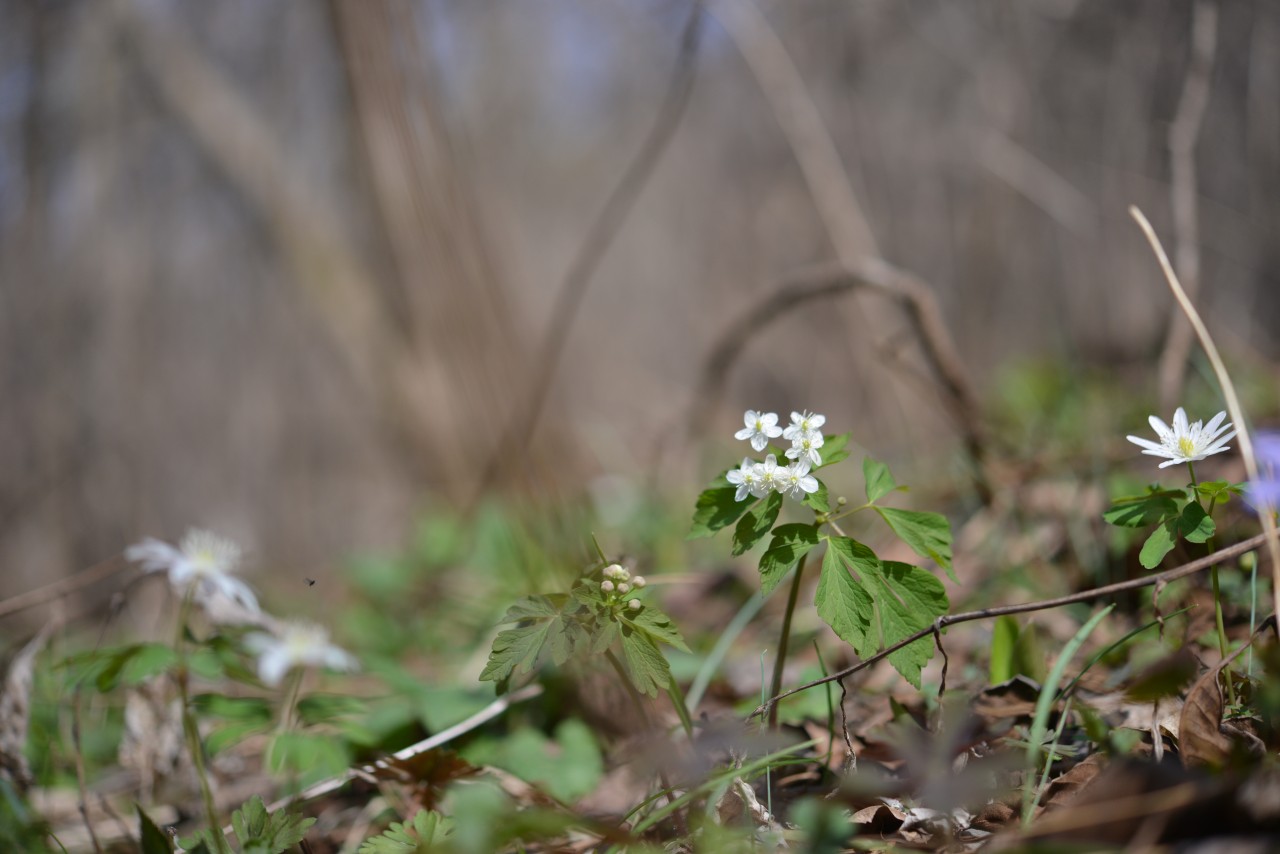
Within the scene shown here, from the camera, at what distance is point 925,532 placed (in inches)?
35.0

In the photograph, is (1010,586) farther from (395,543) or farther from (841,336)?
(395,543)

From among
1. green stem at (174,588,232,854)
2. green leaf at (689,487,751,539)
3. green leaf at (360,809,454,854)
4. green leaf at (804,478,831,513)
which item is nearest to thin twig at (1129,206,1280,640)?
green leaf at (804,478,831,513)

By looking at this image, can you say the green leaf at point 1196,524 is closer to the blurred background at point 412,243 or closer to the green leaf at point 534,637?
the green leaf at point 534,637

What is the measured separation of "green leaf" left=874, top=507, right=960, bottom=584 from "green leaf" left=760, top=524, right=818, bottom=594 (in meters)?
0.09

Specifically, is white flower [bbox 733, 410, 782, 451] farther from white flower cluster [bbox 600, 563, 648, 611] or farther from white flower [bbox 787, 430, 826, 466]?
white flower cluster [bbox 600, 563, 648, 611]

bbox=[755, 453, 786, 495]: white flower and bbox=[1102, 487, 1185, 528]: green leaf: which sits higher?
bbox=[755, 453, 786, 495]: white flower

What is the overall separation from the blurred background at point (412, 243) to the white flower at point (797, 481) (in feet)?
7.01

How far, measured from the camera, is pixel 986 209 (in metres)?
4.21

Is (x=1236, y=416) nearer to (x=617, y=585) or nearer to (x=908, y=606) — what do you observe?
(x=908, y=606)

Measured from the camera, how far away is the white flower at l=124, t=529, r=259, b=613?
123 cm

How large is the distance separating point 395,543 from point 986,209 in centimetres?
375

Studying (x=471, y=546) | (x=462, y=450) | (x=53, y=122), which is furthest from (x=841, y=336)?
(x=53, y=122)

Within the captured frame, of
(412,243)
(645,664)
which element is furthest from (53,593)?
(412,243)

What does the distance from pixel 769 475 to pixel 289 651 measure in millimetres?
891
